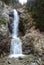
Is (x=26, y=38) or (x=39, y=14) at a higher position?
(x=39, y=14)

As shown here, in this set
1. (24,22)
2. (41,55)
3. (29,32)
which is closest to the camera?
(41,55)

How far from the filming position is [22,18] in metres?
24.2

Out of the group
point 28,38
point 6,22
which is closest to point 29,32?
point 28,38

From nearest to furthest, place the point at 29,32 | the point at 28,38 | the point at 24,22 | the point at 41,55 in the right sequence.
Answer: the point at 41,55
the point at 28,38
the point at 29,32
the point at 24,22

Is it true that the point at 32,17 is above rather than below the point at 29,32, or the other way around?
above

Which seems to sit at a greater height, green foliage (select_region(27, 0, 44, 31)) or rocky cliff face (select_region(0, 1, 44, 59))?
green foliage (select_region(27, 0, 44, 31))

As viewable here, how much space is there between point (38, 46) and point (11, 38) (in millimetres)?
3515

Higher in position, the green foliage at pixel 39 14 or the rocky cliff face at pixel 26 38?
the green foliage at pixel 39 14

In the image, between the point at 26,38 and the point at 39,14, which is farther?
the point at 39,14

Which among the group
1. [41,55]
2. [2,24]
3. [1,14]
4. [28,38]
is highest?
[1,14]

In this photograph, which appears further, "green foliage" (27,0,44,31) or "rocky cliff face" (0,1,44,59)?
"green foliage" (27,0,44,31)

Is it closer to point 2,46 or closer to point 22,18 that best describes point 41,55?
point 2,46

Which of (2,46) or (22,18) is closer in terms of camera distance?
(2,46)

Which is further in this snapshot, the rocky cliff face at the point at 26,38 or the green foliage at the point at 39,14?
the green foliage at the point at 39,14
